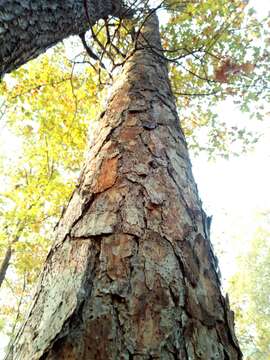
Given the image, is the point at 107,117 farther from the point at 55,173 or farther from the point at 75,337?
the point at 55,173

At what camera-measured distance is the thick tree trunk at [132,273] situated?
0.66 m

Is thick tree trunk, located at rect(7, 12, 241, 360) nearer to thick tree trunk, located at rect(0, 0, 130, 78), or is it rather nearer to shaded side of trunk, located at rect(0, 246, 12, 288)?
thick tree trunk, located at rect(0, 0, 130, 78)

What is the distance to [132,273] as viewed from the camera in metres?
0.78

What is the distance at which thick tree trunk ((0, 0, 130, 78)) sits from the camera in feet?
5.46

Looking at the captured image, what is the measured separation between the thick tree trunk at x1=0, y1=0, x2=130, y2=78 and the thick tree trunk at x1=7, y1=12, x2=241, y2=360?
96 cm

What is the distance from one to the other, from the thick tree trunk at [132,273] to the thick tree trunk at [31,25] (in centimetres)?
96

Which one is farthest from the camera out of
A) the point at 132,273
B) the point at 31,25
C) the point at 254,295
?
the point at 254,295

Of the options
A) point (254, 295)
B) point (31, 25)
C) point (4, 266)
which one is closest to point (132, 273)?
point (31, 25)

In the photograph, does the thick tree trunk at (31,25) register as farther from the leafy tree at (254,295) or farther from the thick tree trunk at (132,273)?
the leafy tree at (254,295)

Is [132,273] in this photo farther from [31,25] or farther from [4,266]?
[4,266]

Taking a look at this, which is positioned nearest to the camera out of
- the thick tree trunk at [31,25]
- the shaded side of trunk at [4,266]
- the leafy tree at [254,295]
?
the thick tree trunk at [31,25]

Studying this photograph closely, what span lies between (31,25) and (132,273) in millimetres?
1777

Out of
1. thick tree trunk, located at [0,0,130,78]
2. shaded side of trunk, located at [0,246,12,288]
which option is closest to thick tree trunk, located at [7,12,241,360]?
thick tree trunk, located at [0,0,130,78]

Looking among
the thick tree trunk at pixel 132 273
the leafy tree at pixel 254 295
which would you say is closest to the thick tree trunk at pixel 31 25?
the thick tree trunk at pixel 132 273
